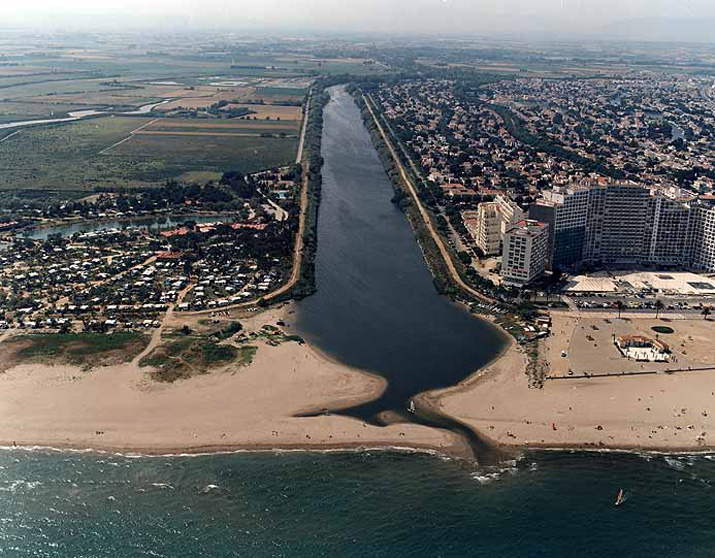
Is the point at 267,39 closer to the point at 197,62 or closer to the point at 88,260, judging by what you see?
the point at 197,62

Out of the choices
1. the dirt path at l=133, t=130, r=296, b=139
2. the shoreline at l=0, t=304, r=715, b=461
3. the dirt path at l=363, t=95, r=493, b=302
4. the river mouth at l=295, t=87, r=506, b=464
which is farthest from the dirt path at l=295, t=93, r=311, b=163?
the shoreline at l=0, t=304, r=715, b=461

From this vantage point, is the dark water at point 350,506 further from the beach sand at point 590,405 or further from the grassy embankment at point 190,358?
the grassy embankment at point 190,358

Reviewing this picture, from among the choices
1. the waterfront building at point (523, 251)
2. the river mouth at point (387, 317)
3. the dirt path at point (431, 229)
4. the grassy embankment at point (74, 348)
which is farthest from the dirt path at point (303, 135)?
the grassy embankment at point (74, 348)

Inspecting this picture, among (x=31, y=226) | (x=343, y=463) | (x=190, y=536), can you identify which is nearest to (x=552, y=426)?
(x=343, y=463)

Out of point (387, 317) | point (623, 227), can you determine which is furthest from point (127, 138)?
point (623, 227)

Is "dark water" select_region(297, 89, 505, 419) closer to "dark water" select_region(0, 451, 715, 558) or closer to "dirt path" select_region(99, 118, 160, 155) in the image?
"dark water" select_region(0, 451, 715, 558)
